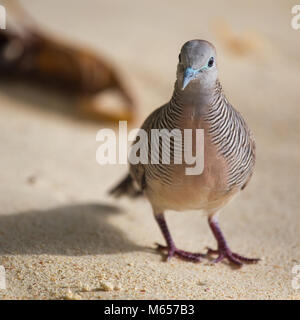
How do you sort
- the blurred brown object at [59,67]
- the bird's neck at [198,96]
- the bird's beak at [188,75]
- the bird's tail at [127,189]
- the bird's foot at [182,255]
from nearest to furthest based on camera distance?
the bird's beak at [188,75], the bird's neck at [198,96], the bird's foot at [182,255], the bird's tail at [127,189], the blurred brown object at [59,67]

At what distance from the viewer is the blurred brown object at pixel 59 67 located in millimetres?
6520

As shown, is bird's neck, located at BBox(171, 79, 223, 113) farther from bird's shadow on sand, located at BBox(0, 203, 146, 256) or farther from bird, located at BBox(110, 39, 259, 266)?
bird's shadow on sand, located at BBox(0, 203, 146, 256)

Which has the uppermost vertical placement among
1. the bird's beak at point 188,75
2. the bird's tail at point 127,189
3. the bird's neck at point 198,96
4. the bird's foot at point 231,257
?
the bird's beak at point 188,75

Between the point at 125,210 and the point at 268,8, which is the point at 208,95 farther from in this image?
the point at 268,8

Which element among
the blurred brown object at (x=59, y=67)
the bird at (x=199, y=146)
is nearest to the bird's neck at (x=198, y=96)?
the bird at (x=199, y=146)

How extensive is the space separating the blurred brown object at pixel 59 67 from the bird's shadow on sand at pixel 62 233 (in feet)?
8.44

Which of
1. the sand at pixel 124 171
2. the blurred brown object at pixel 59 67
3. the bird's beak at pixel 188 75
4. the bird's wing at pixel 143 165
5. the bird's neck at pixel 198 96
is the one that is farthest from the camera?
the blurred brown object at pixel 59 67

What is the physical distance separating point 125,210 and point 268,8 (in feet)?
22.7

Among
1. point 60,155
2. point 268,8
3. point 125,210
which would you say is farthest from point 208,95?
point 268,8

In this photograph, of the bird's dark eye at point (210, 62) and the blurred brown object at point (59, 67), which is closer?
the bird's dark eye at point (210, 62)

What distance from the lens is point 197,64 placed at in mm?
2619

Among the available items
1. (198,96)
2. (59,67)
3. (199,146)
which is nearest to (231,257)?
(199,146)

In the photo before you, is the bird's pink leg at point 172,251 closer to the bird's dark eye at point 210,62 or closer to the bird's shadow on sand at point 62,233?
the bird's shadow on sand at point 62,233

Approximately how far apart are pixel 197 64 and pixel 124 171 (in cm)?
310
